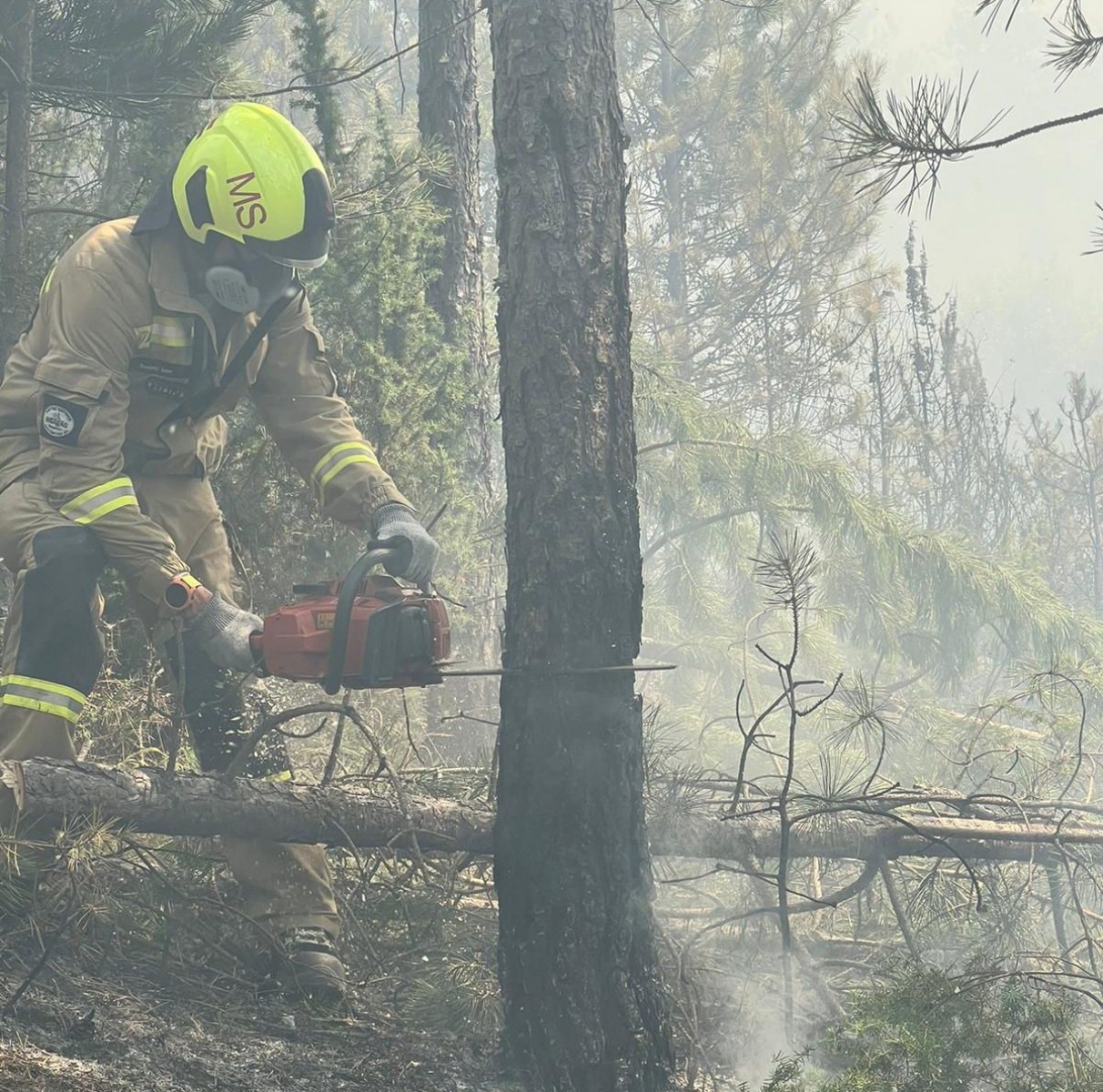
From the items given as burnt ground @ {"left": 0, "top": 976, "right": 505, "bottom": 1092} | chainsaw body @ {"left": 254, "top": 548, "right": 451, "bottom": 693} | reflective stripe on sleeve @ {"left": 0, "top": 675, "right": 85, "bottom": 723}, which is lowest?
burnt ground @ {"left": 0, "top": 976, "right": 505, "bottom": 1092}

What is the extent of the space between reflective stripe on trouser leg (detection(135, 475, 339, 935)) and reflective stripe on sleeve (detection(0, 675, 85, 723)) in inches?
12.5

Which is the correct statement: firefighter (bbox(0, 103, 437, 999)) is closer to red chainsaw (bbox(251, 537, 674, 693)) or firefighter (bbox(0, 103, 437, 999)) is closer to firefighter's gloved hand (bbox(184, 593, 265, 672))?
firefighter's gloved hand (bbox(184, 593, 265, 672))

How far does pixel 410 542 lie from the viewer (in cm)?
347

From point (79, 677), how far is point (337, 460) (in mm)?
974

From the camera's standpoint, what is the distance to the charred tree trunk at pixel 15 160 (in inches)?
188

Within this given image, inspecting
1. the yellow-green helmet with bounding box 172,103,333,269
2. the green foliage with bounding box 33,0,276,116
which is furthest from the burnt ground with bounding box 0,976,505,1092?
the green foliage with bounding box 33,0,276,116

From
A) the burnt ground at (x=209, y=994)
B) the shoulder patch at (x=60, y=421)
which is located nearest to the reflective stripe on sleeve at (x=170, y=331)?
the shoulder patch at (x=60, y=421)

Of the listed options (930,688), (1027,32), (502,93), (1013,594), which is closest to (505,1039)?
(502,93)

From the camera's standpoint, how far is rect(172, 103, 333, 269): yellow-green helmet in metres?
3.38

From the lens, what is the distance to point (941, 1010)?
276 centimetres

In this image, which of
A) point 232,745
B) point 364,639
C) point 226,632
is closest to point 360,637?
point 364,639

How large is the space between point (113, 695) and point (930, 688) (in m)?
13.7

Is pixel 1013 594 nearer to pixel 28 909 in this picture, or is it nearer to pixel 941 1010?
pixel 941 1010

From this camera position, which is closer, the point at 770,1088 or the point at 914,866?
the point at 770,1088
